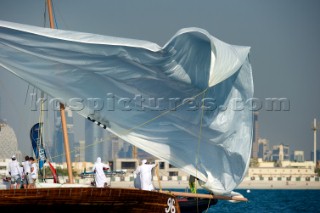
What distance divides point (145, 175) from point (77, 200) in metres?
3.98

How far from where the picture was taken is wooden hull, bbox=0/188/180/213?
30.6 meters

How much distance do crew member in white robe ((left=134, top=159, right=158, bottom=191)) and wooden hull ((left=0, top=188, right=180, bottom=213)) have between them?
1563 mm

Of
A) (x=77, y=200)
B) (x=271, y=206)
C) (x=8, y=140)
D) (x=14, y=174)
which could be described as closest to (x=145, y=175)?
(x=77, y=200)

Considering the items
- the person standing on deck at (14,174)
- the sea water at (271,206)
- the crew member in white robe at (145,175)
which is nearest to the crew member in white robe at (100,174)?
the crew member in white robe at (145,175)

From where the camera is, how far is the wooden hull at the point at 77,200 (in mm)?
30578

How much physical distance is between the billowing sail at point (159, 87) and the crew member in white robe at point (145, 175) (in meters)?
0.81

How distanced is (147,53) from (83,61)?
240cm

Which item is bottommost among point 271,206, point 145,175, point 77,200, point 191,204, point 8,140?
point 271,206

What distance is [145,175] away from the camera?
34500 millimetres

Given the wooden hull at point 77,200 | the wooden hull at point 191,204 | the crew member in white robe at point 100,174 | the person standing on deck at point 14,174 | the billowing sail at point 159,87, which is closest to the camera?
the wooden hull at point 77,200

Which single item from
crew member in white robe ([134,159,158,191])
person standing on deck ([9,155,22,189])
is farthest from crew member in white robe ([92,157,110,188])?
person standing on deck ([9,155,22,189])

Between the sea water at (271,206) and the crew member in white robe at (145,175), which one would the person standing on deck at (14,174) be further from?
the sea water at (271,206)

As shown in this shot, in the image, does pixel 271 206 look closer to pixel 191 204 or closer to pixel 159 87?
pixel 191 204

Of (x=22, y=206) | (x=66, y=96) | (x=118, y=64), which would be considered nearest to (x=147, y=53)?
(x=118, y=64)
